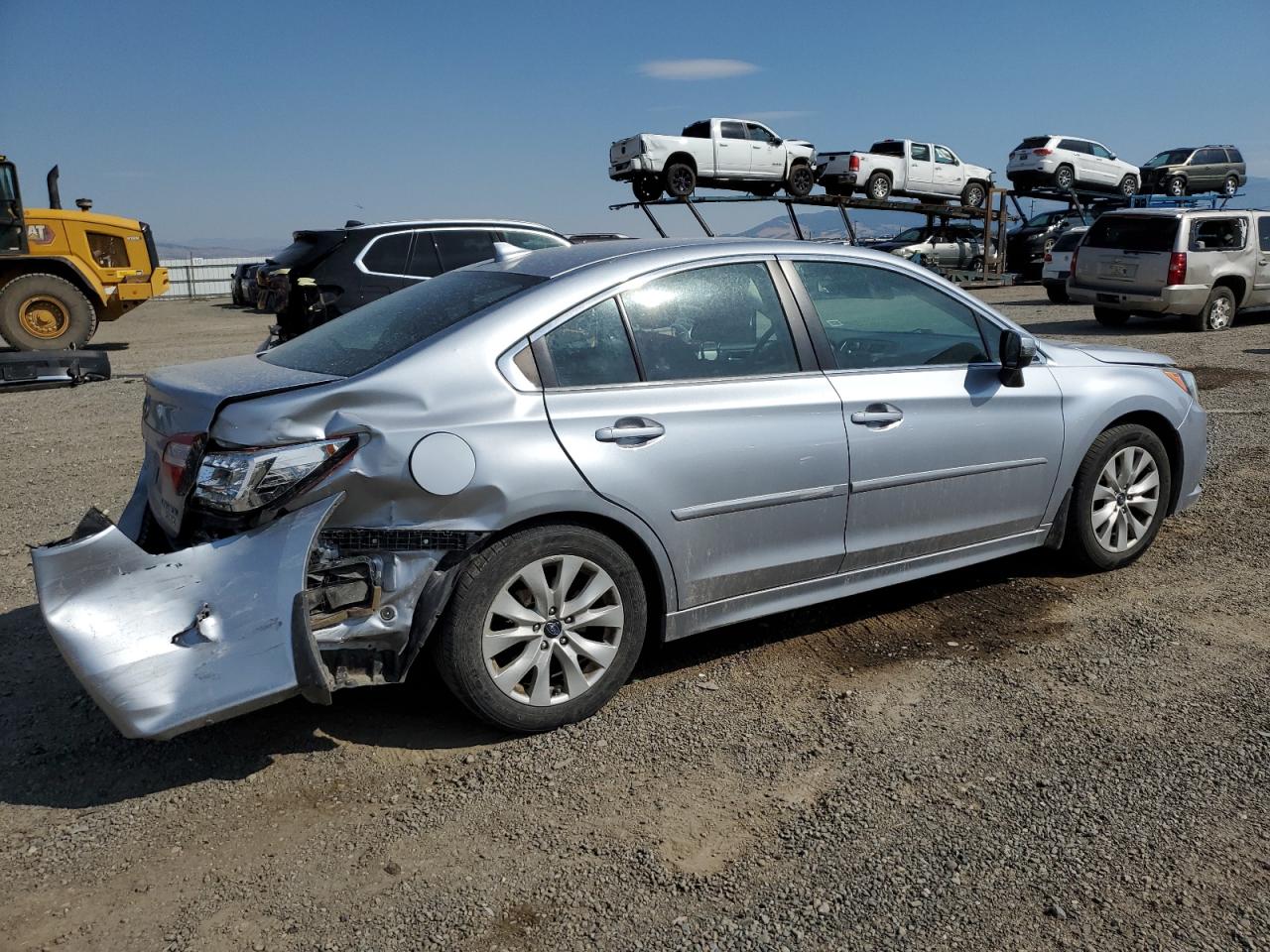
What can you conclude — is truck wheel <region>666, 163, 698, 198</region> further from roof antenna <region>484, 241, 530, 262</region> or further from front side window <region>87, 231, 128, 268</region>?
roof antenna <region>484, 241, 530, 262</region>

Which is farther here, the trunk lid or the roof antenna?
the roof antenna

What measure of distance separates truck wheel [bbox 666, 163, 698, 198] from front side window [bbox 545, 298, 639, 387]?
22069mm

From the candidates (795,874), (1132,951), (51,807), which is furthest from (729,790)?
(51,807)

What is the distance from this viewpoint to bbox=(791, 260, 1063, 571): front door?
13.8 feet

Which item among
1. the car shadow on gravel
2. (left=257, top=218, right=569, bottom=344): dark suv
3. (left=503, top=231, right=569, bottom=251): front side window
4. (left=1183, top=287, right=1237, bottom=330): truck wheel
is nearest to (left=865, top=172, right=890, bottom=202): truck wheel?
(left=1183, top=287, right=1237, bottom=330): truck wheel

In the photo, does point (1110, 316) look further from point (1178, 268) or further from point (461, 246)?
point (461, 246)

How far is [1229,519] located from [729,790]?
161 inches

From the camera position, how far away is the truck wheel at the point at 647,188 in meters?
25.4

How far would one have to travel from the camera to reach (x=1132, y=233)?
15352 millimetres

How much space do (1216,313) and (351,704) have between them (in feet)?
50.7

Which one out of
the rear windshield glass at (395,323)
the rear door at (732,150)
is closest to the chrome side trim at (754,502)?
the rear windshield glass at (395,323)

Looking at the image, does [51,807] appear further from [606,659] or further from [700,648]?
[700,648]

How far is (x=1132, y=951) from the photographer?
8.27 feet

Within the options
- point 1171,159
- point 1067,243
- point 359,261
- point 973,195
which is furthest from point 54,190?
point 1171,159
